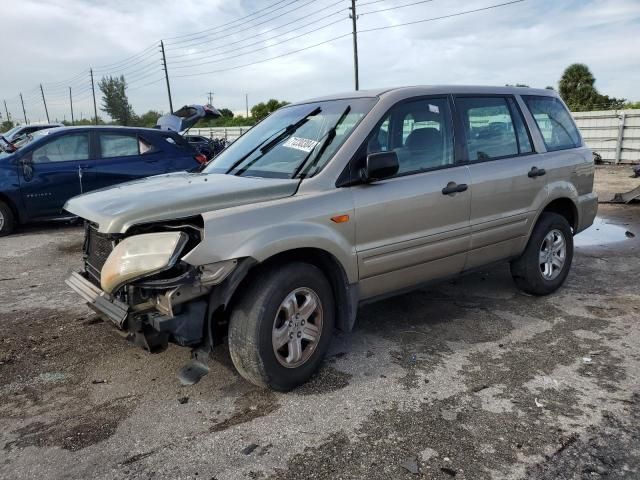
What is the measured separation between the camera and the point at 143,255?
287 centimetres

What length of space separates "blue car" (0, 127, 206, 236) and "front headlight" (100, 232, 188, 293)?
562 cm

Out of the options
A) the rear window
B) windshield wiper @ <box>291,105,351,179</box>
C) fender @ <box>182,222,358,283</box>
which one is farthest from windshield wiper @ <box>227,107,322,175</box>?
the rear window

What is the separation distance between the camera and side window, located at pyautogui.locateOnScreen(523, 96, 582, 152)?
4906 millimetres

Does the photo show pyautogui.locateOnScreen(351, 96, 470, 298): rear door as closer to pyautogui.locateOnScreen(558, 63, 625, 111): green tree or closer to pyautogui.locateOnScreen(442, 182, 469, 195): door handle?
pyautogui.locateOnScreen(442, 182, 469, 195): door handle

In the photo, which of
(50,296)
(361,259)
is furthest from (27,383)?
(361,259)

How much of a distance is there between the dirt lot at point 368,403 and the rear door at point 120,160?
158 inches

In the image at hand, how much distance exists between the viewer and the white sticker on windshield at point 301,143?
Result: 3656 mm

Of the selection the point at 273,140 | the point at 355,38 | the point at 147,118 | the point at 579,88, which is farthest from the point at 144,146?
the point at 147,118

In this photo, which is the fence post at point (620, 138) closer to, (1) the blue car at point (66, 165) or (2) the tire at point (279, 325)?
(1) the blue car at point (66, 165)

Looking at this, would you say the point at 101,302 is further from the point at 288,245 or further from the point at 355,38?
the point at 355,38

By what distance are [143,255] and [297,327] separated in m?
1.02

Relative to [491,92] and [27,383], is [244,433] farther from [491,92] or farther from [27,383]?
[491,92]

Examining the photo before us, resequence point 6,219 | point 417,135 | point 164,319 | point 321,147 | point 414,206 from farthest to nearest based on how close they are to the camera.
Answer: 1. point 6,219
2. point 417,135
3. point 414,206
4. point 321,147
5. point 164,319

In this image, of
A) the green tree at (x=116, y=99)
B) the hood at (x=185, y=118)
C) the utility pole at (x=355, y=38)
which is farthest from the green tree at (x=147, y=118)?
the hood at (x=185, y=118)
